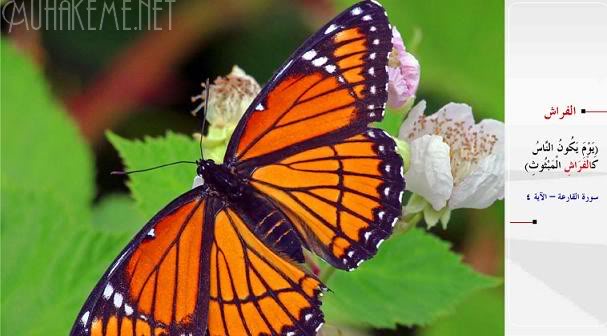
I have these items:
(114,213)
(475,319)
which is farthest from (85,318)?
(475,319)

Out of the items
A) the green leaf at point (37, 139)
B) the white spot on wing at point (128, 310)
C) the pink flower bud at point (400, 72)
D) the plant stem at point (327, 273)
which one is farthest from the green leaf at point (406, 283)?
the green leaf at point (37, 139)

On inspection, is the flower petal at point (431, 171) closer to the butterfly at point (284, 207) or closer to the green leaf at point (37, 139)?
the butterfly at point (284, 207)

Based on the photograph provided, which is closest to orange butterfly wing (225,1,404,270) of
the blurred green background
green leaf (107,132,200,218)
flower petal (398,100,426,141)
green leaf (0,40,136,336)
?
flower petal (398,100,426,141)

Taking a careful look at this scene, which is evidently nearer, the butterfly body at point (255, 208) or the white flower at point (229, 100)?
the butterfly body at point (255, 208)

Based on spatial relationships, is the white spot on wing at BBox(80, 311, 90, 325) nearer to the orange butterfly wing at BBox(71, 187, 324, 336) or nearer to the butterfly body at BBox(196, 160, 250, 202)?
the orange butterfly wing at BBox(71, 187, 324, 336)

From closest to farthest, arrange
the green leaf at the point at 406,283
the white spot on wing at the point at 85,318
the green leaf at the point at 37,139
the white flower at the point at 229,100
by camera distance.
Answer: the white spot on wing at the point at 85,318
the white flower at the point at 229,100
the green leaf at the point at 406,283
the green leaf at the point at 37,139
